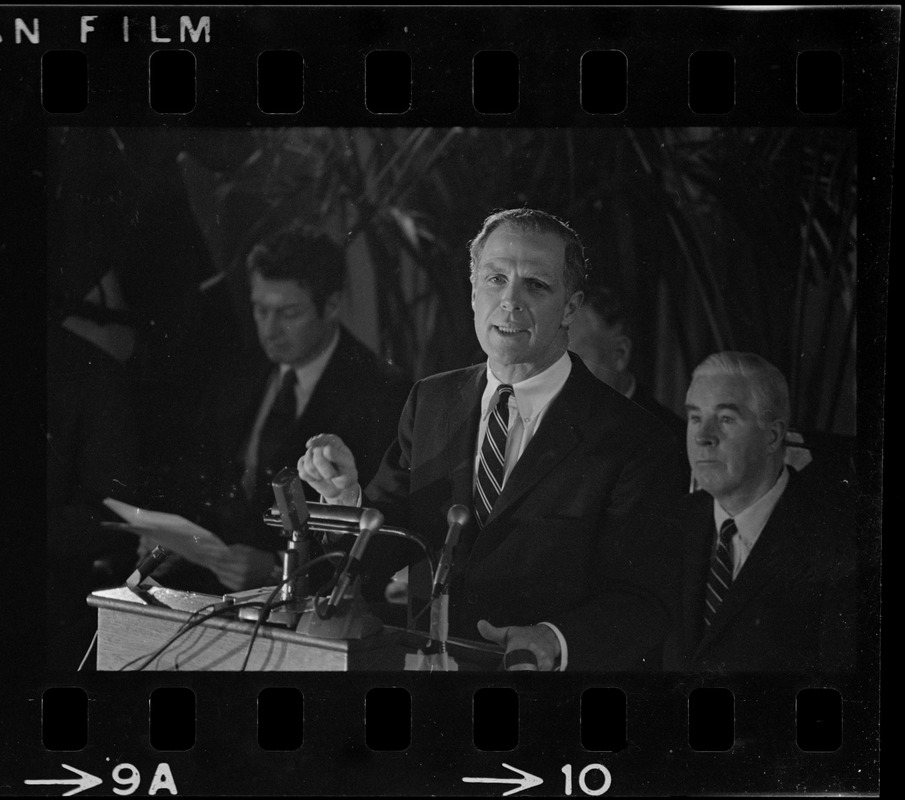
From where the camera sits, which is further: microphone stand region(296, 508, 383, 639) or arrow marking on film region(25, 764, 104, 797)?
arrow marking on film region(25, 764, 104, 797)

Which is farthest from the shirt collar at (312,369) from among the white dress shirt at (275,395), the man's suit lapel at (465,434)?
the man's suit lapel at (465,434)

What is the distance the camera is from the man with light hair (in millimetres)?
2404

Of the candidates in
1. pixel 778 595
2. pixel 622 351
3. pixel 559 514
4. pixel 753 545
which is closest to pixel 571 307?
pixel 622 351

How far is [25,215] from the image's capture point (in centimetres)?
241

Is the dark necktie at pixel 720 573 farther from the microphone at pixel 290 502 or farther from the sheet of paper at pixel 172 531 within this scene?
the sheet of paper at pixel 172 531

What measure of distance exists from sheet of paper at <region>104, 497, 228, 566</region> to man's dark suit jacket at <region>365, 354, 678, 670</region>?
378 mm

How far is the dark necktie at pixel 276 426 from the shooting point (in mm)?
2408

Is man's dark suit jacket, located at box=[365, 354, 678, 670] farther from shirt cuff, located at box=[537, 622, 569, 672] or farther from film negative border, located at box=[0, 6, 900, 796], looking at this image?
film negative border, located at box=[0, 6, 900, 796]

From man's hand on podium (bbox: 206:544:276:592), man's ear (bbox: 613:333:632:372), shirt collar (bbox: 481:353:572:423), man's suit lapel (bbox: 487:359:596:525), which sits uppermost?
man's ear (bbox: 613:333:632:372)

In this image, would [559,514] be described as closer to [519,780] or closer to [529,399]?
[529,399]

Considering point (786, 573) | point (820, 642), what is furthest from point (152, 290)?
point (820, 642)

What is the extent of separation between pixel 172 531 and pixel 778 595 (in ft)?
4.68

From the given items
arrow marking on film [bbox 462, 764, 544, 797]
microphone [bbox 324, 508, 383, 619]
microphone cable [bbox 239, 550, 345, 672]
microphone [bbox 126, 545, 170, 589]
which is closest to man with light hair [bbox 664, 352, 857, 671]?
arrow marking on film [bbox 462, 764, 544, 797]

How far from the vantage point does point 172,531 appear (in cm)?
241
